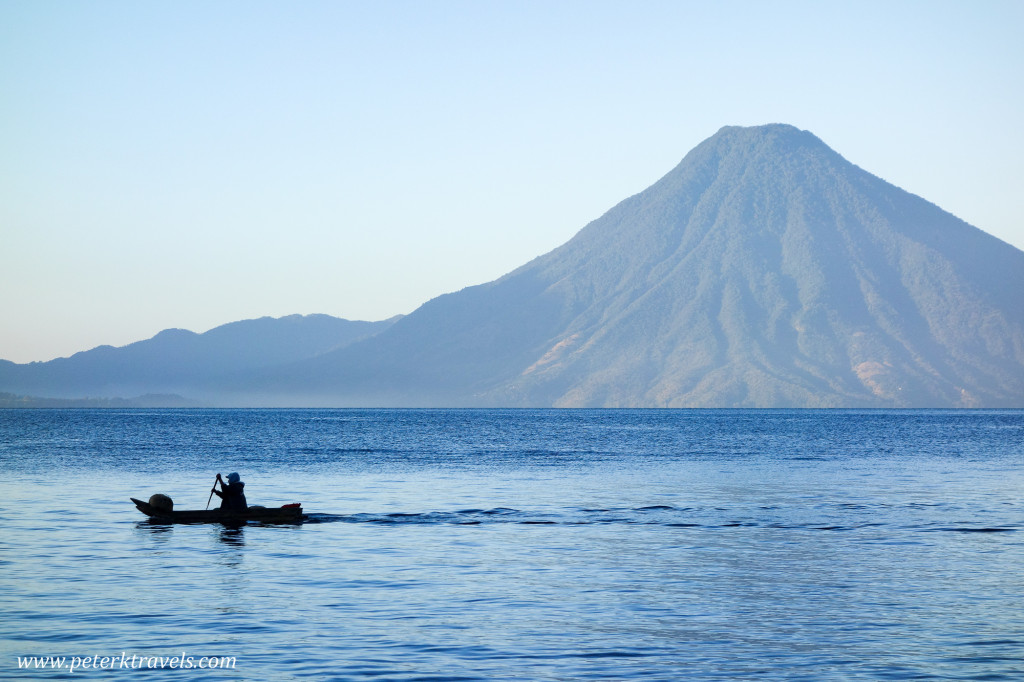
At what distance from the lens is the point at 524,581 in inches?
1205

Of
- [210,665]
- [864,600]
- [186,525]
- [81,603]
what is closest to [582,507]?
[186,525]

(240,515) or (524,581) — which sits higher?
(240,515)

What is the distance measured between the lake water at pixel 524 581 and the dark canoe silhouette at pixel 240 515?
1.58 ft

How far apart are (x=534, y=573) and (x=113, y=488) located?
3534 centimetres

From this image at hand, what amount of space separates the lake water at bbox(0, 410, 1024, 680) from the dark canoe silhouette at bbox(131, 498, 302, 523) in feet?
1.58

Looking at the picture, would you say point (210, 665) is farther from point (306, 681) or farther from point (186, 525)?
point (186, 525)

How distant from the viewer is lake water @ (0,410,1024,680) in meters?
21.9

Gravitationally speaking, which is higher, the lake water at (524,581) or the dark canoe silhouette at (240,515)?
the dark canoe silhouette at (240,515)

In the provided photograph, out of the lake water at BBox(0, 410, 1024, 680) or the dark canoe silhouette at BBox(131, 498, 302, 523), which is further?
the dark canoe silhouette at BBox(131, 498, 302, 523)

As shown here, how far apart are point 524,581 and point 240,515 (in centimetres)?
1650

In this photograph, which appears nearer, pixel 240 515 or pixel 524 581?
pixel 524 581

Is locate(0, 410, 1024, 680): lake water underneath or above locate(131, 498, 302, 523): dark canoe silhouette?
underneath

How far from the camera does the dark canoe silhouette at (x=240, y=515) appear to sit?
142ft

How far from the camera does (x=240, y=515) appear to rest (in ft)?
142
